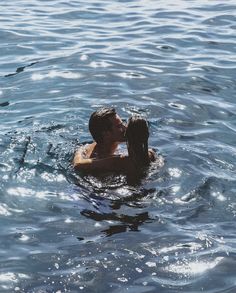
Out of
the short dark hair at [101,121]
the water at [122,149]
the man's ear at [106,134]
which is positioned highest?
the short dark hair at [101,121]

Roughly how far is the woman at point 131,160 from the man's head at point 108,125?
275mm

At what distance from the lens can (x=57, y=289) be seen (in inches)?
182

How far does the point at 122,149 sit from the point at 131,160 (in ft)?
4.51

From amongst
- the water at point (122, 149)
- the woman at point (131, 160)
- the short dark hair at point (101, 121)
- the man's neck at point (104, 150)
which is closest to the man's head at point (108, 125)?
the short dark hair at point (101, 121)

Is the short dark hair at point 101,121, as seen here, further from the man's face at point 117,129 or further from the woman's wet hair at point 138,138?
the woman's wet hair at point 138,138

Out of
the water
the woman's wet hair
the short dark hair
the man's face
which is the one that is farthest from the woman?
the short dark hair

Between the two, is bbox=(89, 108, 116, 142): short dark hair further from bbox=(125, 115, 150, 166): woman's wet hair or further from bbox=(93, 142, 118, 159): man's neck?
bbox=(125, 115, 150, 166): woman's wet hair

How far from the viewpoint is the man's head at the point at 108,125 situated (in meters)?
6.50

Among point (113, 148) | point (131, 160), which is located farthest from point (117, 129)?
point (131, 160)

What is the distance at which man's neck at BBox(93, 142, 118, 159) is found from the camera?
6723 millimetres

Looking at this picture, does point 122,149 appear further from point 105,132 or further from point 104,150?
point 105,132

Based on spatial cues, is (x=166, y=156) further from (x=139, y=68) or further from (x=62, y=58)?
(x=62, y=58)

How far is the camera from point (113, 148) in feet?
22.3

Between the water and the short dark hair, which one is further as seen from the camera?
the short dark hair
